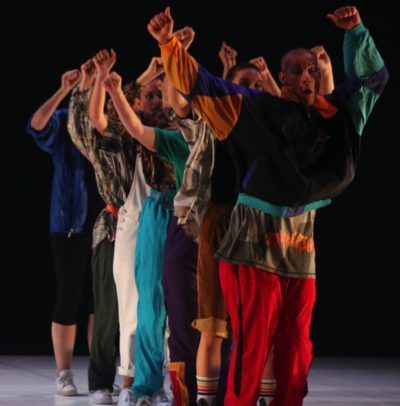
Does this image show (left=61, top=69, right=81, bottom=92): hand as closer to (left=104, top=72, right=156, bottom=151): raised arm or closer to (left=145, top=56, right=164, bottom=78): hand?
(left=145, top=56, right=164, bottom=78): hand

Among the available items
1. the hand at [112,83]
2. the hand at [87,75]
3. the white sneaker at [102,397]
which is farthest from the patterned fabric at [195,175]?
the white sneaker at [102,397]

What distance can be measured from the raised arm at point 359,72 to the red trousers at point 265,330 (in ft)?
1.70

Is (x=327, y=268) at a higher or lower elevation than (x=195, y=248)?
lower

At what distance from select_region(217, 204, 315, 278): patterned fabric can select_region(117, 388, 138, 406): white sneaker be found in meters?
1.20

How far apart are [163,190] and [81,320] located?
7.94 feet

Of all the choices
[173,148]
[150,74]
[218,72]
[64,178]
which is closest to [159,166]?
[173,148]

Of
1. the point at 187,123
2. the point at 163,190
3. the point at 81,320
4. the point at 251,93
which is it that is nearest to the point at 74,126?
the point at 163,190

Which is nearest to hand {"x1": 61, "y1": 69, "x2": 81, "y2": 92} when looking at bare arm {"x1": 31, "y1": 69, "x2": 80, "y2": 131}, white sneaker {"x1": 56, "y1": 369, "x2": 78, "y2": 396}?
bare arm {"x1": 31, "y1": 69, "x2": 80, "y2": 131}

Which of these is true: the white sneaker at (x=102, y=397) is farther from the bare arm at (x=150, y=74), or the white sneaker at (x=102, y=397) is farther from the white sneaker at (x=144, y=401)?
the bare arm at (x=150, y=74)

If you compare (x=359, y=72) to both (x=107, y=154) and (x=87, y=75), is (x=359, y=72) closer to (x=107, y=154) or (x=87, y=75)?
(x=107, y=154)

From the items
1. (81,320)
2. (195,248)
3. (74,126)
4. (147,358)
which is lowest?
(81,320)

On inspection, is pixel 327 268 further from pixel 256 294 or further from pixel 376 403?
pixel 256 294

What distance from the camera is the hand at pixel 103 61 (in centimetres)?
393

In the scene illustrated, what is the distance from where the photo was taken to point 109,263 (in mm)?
4516
